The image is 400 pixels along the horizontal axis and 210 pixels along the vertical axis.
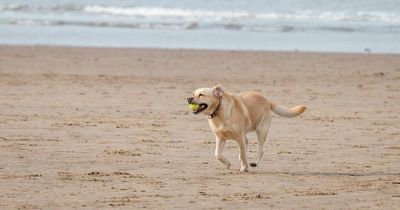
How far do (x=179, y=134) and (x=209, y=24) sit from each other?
22.7m

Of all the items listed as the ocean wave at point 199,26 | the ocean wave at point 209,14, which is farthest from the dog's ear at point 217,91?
the ocean wave at point 209,14

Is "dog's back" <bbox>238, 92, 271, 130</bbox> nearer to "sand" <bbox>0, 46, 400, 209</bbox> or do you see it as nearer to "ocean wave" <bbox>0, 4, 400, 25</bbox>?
"sand" <bbox>0, 46, 400, 209</bbox>

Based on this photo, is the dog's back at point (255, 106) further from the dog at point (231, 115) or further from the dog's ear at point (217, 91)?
the dog's ear at point (217, 91)

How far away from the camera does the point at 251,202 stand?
376 inches

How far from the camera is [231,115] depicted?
11305 mm

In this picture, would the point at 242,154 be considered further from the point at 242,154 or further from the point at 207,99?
the point at 207,99

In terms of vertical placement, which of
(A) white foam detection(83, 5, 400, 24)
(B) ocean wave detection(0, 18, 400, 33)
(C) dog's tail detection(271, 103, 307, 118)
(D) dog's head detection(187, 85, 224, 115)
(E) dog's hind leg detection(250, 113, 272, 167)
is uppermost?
(A) white foam detection(83, 5, 400, 24)

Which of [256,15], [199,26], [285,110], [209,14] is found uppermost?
[209,14]

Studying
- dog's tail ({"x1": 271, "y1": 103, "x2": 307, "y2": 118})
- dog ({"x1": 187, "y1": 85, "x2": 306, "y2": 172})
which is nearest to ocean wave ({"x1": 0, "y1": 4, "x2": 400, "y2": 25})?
dog's tail ({"x1": 271, "y1": 103, "x2": 307, "y2": 118})

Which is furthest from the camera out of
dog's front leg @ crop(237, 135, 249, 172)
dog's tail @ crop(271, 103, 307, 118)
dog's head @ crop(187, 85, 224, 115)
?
dog's tail @ crop(271, 103, 307, 118)

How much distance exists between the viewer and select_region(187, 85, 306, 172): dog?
11227 mm

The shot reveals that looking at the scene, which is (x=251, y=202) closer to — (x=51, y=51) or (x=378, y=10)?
(x=51, y=51)

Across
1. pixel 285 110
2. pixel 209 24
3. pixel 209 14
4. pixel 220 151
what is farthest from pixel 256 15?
pixel 220 151

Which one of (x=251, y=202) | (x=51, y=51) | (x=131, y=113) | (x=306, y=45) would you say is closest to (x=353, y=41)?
(x=306, y=45)
